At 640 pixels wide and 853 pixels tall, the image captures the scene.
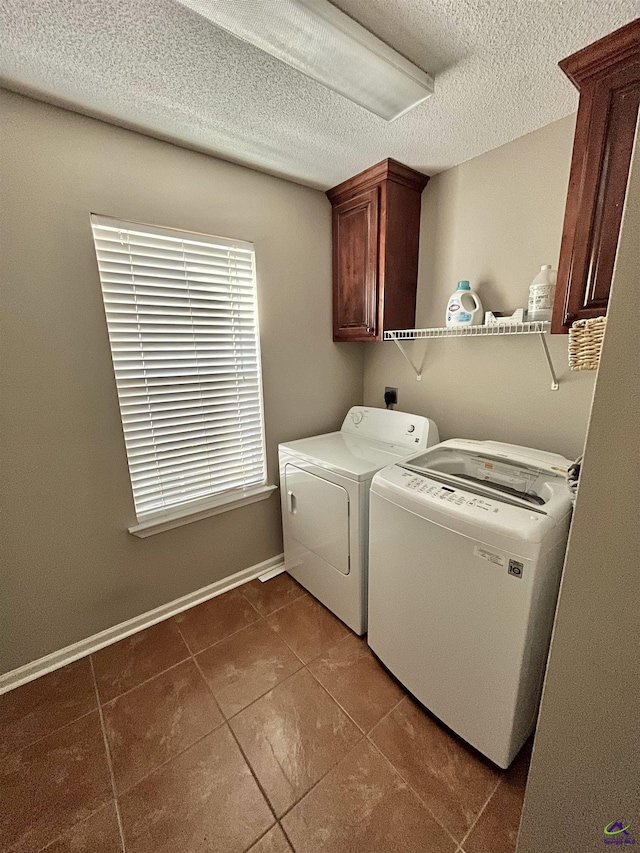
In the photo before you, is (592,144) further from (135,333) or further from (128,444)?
(128,444)

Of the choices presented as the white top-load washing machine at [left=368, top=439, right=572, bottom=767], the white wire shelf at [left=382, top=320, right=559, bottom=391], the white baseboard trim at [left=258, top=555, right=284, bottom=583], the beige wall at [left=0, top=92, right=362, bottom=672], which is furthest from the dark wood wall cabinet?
the white baseboard trim at [left=258, top=555, right=284, bottom=583]

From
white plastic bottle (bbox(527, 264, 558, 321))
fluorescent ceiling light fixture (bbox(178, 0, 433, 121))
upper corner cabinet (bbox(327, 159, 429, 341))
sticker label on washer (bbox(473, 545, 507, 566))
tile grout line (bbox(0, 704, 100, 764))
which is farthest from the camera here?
upper corner cabinet (bbox(327, 159, 429, 341))

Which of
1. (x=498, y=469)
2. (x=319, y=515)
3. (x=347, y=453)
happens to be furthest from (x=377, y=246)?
(x=319, y=515)

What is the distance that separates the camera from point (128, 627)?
1.76m

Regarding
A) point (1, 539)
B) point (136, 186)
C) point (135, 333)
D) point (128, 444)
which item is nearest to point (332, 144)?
point (136, 186)

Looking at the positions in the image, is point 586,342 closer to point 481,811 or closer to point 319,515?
point 319,515

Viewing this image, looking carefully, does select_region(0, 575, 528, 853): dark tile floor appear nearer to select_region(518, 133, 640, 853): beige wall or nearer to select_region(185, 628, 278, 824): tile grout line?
select_region(185, 628, 278, 824): tile grout line

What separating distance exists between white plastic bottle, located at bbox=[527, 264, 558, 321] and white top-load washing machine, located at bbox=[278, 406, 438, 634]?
725 mm

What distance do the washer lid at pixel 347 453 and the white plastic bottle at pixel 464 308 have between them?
2.39 feet

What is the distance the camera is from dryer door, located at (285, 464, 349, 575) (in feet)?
5.41

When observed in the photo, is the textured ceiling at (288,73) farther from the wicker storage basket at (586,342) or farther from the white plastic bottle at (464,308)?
the wicker storage basket at (586,342)

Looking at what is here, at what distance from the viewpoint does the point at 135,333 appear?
1.56m

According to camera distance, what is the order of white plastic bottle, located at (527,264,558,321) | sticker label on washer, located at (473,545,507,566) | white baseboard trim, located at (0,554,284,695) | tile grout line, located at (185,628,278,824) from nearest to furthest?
sticker label on washer, located at (473,545,507,566) < tile grout line, located at (185,628,278,824) < white plastic bottle, located at (527,264,558,321) < white baseboard trim, located at (0,554,284,695)

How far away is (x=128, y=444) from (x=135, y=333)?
1.76 ft
